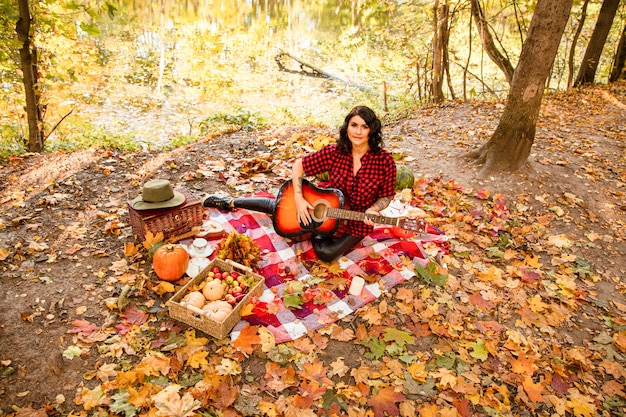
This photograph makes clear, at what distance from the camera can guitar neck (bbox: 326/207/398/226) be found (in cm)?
365

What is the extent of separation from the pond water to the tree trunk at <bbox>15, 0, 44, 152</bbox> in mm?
2528

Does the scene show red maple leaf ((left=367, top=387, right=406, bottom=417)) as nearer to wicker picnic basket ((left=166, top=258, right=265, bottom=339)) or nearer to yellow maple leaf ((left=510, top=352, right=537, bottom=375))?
yellow maple leaf ((left=510, top=352, right=537, bottom=375))

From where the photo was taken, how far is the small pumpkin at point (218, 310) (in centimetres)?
312

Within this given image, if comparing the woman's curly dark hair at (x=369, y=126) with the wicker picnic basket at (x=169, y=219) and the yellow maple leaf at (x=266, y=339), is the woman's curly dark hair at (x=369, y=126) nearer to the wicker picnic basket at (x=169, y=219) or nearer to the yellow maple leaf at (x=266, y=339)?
the wicker picnic basket at (x=169, y=219)

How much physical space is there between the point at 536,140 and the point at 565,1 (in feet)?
9.31

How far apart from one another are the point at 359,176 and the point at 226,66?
13.5 m

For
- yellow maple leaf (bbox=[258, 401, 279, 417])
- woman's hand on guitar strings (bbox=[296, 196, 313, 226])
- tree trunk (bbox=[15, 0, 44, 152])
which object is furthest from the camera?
tree trunk (bbox=[15, 0, 44, 152])

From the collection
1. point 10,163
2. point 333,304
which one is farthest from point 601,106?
point 10,163

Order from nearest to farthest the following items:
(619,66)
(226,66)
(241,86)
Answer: (619,66) → (241,86) → (226,66)

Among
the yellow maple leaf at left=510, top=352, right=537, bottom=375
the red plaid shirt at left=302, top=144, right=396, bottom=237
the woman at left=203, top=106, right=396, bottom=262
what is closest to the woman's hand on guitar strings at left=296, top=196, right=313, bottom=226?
the woman at left=203, top=106, right=396, bottom=262

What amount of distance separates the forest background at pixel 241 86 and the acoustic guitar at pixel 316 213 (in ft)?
4.17

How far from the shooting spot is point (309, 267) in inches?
161

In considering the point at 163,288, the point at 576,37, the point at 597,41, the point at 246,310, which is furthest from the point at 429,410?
the point at 597,41

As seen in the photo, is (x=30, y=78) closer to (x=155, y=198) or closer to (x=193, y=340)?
(x=155, y=198)
